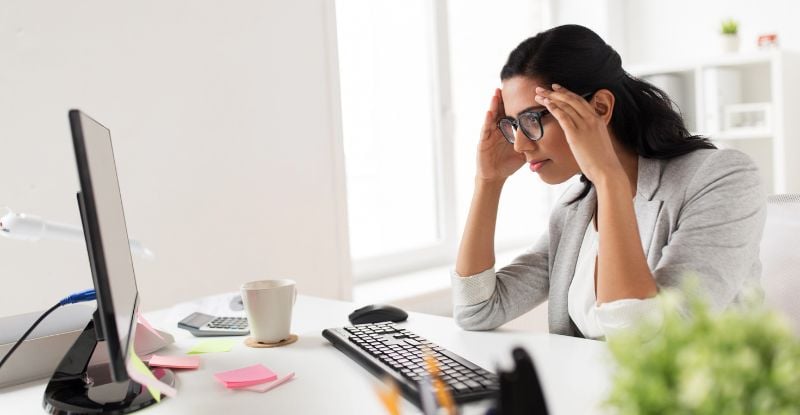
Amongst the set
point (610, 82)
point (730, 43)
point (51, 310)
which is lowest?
point (51, 310)

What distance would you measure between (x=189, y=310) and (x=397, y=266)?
1428 mm

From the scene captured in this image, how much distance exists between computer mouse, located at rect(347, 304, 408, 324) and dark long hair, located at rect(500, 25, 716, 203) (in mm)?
515

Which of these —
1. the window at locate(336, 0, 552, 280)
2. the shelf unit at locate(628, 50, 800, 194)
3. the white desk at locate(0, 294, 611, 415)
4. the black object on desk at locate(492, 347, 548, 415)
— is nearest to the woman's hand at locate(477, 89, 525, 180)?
the white desk at locate(0, 294, 611, 415)

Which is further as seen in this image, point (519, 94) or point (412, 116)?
point (412, 116)

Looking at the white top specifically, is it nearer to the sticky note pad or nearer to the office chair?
the office chair

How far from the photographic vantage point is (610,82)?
1.35 metres

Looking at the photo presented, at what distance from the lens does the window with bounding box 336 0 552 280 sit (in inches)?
110

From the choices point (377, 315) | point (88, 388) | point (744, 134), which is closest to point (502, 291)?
point (377, 315)

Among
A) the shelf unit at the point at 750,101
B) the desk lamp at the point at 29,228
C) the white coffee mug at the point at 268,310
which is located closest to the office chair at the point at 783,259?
the white coffee mug at the point at 268,310

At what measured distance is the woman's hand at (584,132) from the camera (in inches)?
47.5

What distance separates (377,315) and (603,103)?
59 cm

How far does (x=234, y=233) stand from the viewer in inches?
84.7

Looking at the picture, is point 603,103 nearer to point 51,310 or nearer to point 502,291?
point 502,291

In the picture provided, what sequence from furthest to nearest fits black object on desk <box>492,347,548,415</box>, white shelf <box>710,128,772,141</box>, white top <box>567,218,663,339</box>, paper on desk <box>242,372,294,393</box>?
white shelf <box>710,128,772,141</box> → white top <box>567,218,663,339</box> → paper on desk <box>242,372,294,393</box> → black object on desk <box>492,347,548,415</box>
